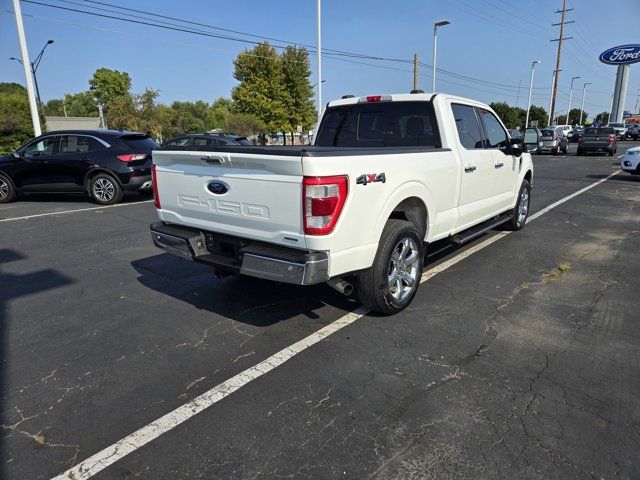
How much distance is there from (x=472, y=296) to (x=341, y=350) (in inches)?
70.3

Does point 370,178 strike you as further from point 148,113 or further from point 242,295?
point 148,113

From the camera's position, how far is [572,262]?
18.8ft

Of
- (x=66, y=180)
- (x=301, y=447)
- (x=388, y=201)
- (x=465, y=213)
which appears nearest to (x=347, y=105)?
(x=465, y=213)

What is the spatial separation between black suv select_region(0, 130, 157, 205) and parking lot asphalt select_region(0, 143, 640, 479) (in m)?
4.79

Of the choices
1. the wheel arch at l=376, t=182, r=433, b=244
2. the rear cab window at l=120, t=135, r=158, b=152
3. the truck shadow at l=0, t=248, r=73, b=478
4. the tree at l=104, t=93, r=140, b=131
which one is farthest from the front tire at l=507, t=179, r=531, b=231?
the tree at l=104, t=93, r=140, b=131

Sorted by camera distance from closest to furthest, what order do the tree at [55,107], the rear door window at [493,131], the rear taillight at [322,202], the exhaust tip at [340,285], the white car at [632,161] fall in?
the rear taillight at [322,202] < the exhaust tip at [340,285] < the rear door window at [493,131] < the white car at [632,161] < the tree at [55,107]

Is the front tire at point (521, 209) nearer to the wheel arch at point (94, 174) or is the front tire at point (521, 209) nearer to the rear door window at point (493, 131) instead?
the rear door window at point (493, 131)

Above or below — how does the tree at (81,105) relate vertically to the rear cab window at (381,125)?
above

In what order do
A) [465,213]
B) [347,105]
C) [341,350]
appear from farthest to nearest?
[347,105] < [465,213] < [341,350]

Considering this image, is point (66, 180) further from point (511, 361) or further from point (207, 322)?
point (511, 361)

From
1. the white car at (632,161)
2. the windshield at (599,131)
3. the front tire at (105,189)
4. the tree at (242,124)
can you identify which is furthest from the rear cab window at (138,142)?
the tree at (242,124)

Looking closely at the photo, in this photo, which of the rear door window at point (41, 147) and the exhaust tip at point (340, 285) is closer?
the exhaust tip at point (340, 285)

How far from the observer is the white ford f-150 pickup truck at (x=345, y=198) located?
3.15 m

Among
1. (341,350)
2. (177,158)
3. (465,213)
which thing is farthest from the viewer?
(465,213)
